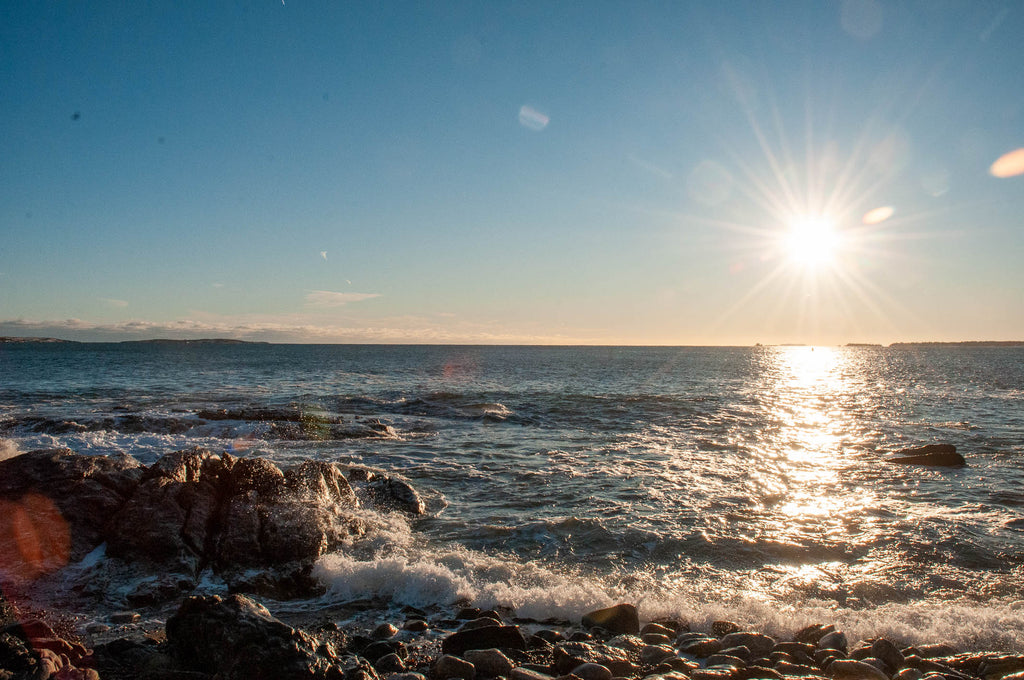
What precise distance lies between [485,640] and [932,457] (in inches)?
703

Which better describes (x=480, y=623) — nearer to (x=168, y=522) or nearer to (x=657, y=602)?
(x=657, y=602)

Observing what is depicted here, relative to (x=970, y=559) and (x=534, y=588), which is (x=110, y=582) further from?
(x=970, y=559)

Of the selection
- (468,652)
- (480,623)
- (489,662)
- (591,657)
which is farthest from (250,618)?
(591,657)

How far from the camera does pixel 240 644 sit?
555 cm

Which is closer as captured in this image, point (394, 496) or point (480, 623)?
point (480, 623)

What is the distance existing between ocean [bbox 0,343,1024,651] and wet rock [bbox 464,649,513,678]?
171cm

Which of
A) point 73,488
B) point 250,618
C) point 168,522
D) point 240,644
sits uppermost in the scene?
point 73,488

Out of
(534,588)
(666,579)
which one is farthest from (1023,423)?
(534,588)

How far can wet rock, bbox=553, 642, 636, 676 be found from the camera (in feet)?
20.5

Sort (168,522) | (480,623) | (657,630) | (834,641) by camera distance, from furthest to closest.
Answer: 1. (168,522)
2. (657,630)
3. (480,623)
4. (834,641)

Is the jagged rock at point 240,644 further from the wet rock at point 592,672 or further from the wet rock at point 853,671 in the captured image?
the wet rock at point 853,671

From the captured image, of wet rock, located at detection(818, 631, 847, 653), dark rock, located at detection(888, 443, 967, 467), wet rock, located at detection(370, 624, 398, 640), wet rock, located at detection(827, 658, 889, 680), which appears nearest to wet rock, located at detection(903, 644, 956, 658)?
wet rock, located at detection(818, 631, 847, 653)

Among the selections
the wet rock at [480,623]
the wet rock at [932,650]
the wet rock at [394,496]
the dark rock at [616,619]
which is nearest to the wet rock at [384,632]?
the wet rock at [480,623]

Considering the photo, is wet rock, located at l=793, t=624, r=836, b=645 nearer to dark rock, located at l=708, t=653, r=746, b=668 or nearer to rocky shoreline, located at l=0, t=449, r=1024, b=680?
rocky shoreline, located at l=0, t=449, r=1024, b=680
